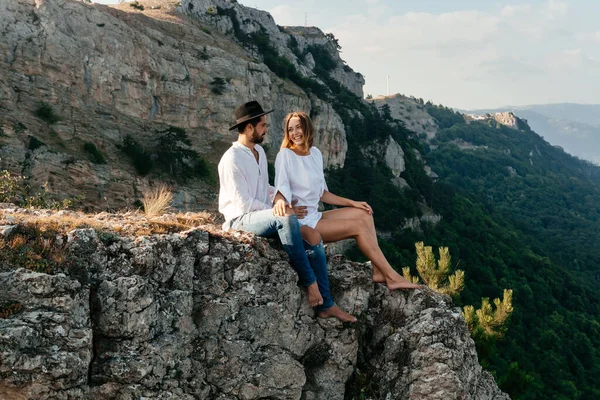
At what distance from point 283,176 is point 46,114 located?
78.5 feet

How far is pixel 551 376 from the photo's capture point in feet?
105

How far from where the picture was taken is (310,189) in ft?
17.8

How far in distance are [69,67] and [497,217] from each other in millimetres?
60702

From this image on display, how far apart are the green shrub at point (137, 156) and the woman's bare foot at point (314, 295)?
24079 millimetres

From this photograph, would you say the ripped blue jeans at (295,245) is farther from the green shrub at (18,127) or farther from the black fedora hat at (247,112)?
the green shrub at (18,127)

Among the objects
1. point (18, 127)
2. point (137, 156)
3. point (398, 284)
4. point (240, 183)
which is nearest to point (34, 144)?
point (18, 127)

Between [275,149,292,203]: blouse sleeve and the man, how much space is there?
0.07 m

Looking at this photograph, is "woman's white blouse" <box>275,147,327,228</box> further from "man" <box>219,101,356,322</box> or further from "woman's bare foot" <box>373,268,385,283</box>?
"woman's bare foot" <box>373,268,385,283</box>

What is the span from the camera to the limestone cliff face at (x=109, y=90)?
2338 cm

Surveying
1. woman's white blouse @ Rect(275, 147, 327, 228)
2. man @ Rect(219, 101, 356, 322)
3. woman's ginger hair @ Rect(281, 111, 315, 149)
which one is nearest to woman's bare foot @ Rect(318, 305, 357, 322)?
man @ Rect(219, 101, 356, 322)

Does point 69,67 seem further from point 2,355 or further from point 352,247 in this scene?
point 2,355

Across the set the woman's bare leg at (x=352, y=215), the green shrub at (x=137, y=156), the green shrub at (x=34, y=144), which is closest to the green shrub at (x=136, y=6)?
the green shrub at (x=137, y=156)

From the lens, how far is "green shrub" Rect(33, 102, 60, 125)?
81.0 feet

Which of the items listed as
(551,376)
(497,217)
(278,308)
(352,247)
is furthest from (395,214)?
(278,308)
